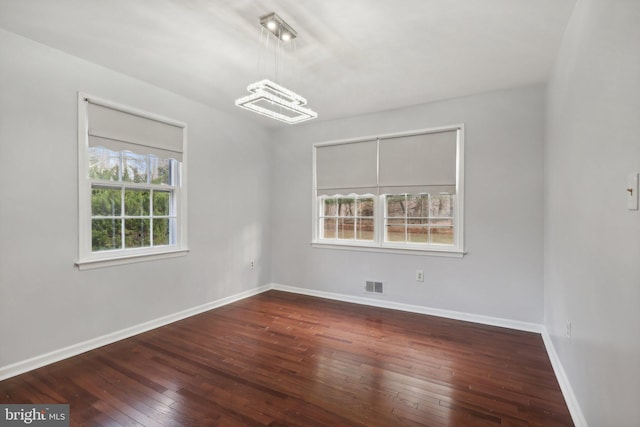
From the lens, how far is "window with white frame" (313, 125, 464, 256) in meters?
3.75

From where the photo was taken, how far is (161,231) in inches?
140

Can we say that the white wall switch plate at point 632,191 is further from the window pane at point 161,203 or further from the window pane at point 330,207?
the window pane at point 161,203

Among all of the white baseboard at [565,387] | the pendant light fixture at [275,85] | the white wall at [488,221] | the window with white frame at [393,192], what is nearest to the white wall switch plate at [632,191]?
the white baseboard at [565,387]

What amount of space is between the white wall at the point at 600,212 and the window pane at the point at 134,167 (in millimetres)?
3718

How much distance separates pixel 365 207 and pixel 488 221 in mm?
1549

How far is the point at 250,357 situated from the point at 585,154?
282 cm

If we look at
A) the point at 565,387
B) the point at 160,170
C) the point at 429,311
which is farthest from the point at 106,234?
the point at 565,387

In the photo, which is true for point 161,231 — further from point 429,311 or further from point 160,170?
point 429,311

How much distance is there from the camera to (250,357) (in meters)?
2.69

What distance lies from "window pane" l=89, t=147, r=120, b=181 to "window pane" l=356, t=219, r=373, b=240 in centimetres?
296

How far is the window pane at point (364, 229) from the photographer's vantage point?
4.31 metres

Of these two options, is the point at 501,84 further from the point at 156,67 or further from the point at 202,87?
the point at 156,67

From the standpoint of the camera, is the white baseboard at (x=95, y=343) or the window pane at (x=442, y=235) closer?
the white baseboard at (x=95, y=343)

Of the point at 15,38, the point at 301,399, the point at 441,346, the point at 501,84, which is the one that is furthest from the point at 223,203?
the point at 501,84
